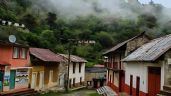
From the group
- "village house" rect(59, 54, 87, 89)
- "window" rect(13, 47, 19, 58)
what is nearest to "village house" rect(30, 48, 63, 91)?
"window" rect(13, 47, 19, 58)

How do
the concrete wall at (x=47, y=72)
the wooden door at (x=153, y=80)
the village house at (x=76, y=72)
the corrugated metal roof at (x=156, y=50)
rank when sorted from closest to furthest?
the corrugated metal roof at (x=156, y=50) → the wooden door at (x=153, y=80) → the concrete wall at (x=47, y=72) → the village house at (x=76, y=72)

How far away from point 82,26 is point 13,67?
Answer: 309 feet

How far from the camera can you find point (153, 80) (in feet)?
71.5

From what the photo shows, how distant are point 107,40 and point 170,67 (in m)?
84.7

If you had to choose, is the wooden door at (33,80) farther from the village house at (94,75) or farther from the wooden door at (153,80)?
the village house at (94,75)

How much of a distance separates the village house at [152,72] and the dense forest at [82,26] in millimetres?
44436

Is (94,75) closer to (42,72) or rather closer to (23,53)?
(42,72)

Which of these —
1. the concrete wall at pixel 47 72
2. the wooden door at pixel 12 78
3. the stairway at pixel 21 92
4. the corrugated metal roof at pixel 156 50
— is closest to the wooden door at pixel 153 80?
the corrugated metal roof at pixel 156 50

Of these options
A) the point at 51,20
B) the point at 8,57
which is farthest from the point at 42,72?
the point at 51,20

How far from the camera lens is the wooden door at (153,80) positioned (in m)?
20.8

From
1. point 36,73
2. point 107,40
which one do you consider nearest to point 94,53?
point 107,40

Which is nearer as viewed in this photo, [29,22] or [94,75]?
[94,75]

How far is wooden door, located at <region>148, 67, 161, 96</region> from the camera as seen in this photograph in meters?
20.8

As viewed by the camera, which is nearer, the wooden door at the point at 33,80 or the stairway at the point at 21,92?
the stairway at the point at 21,92
